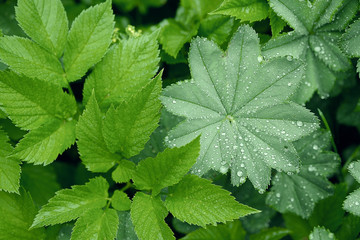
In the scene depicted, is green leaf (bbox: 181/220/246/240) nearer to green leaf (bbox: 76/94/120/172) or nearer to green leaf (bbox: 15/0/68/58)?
green leaf (bbox: 76/94/120/172)

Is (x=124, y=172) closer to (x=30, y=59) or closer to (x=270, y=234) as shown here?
(x=30, y=59)

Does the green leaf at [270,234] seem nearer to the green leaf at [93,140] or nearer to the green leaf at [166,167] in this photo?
the green leaf at [166,167]

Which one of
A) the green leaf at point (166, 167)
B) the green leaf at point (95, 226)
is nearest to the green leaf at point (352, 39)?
the green leaf at point (166, 167)

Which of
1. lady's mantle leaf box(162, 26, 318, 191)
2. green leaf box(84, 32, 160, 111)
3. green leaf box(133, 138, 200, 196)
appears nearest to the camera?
green leaf box(133, 138, 200, 196)

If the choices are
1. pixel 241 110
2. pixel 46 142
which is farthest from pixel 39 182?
pixel 241 110

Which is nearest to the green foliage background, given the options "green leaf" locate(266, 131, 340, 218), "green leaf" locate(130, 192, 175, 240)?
"green leaf" locate(130, 192, 175, 240)

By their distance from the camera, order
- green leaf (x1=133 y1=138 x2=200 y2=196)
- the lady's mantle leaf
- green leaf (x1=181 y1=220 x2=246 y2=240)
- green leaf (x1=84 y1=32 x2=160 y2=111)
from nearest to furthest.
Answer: green leaf (x1=133 y1=138 x2=200 y2=196) < the lady's mantle leaf < green leaf (x1=84 y1=32 x2=160 y2=111) < green leaf (x1=181 y1=220 x2=246 y2=240)

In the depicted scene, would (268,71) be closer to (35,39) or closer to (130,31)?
(130,31)
